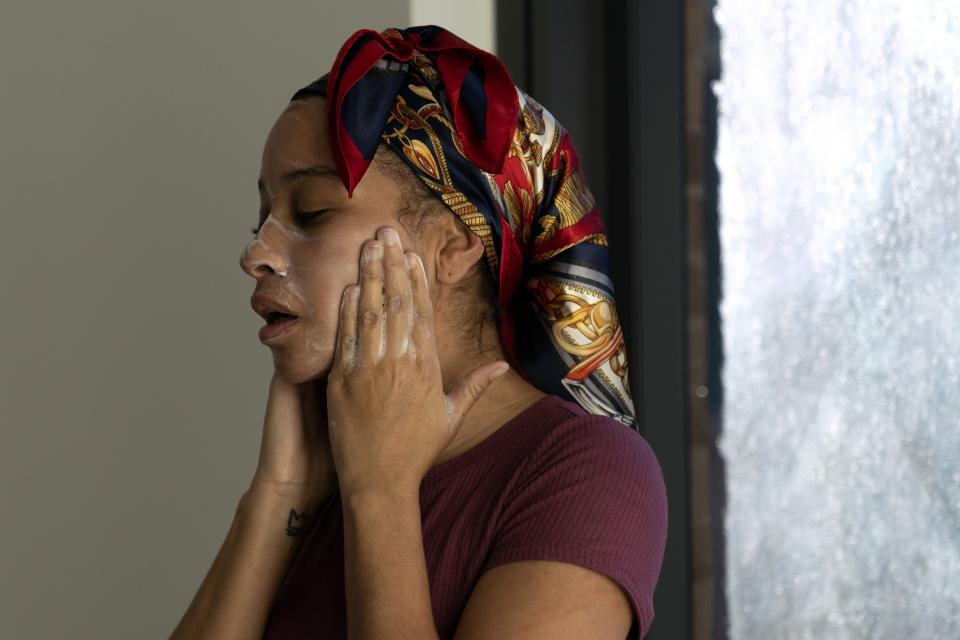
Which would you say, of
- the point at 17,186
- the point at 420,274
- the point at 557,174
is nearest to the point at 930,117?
the point at 557,174

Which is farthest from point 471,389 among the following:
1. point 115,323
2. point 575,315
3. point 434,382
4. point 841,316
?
point 115,323

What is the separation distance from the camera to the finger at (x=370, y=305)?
3.66ft

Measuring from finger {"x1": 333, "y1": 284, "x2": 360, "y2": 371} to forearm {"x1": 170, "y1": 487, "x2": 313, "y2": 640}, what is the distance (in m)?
0.23

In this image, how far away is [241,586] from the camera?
1221mm

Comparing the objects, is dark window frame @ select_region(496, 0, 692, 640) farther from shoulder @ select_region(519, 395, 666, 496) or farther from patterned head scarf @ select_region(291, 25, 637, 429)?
shoulder @ select_region(519, 395, 666, 496)

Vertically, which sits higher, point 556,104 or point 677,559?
point 556,104

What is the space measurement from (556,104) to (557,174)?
0.47 m

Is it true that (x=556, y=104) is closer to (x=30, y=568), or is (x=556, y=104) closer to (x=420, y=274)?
(x=420, y=274)

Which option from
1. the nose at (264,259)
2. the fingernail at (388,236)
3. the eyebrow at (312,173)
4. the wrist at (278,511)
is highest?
the eyebrow at (312,173)

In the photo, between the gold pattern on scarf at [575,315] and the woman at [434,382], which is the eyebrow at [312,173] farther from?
the gold pattern on scarf at [575,315]

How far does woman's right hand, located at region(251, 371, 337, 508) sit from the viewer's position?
1.28 metres

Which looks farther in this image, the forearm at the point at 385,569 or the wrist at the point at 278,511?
the wrist at the point at 278,511

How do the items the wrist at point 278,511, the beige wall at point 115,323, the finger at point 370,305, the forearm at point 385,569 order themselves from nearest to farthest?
the forearm at point 385,569 < the finger at point 370,305 < the wrist at point 278,511 < the beige wall at point 115,323

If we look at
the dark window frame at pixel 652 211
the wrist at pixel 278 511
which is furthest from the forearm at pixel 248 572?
the dark window frame at pixel 652 211
